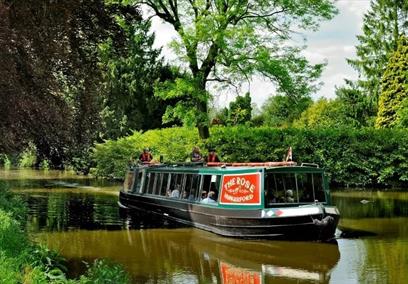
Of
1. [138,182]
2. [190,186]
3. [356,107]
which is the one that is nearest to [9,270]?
[190,186]

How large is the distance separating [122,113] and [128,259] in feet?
106

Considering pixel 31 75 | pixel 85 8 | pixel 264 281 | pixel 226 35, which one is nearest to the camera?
pixel 31 75

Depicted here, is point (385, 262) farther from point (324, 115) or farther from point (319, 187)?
point (324, 115)

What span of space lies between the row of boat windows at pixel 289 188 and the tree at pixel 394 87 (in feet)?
73.8

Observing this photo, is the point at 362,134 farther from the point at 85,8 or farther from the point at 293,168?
the point at 85,8

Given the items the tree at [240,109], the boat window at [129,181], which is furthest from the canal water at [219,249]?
the tree at [240,109]

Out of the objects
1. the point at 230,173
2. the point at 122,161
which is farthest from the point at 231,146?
the point at 230,173

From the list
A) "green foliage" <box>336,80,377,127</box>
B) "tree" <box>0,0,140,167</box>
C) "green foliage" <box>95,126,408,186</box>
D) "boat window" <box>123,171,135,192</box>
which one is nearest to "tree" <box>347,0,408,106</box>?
"green foliage" <box>336,80,377,127</box>

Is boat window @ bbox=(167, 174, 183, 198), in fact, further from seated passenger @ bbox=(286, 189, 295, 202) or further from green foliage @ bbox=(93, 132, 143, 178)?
green foliage @ bbox=(93, 132, 143, 178)

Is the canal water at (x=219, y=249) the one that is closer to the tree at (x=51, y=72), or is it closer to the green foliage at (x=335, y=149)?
the tree at (x=51, y=72)

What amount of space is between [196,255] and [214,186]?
4151mm

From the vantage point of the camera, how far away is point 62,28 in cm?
723

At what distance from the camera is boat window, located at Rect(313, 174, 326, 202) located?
611 inches

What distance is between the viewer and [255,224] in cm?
1484
